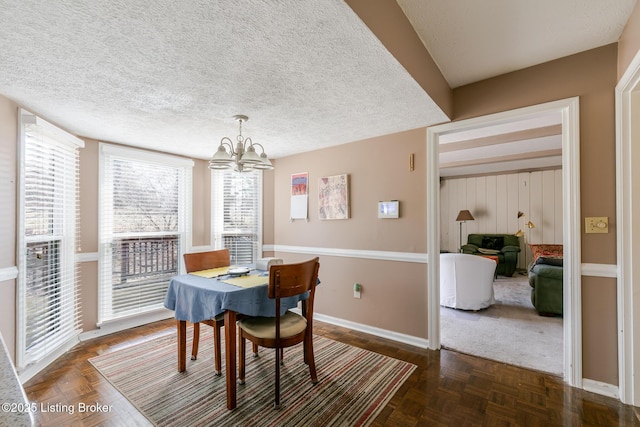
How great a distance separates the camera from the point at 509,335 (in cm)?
301

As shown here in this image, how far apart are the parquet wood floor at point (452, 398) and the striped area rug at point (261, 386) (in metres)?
0.10

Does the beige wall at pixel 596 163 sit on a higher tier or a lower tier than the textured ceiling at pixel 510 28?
lower

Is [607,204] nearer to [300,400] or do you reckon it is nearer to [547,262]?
[547,262]

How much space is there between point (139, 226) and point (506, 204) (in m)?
7.37

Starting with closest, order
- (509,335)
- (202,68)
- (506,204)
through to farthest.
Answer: (202,68), (509,335), (506,204)

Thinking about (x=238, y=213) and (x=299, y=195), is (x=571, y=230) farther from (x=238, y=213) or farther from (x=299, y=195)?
(x=238, y=213)

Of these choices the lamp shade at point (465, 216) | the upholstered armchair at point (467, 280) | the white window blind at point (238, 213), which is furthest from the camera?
the lamp shade at point (465, 216)

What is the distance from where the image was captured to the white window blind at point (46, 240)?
224 cm

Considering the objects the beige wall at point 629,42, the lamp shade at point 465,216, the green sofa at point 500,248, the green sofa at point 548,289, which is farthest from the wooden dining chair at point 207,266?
the lamp shade at point 465,216

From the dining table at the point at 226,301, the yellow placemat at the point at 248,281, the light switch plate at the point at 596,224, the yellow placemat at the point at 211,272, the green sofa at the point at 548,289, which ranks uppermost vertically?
the light switch plate at the point at 596,224

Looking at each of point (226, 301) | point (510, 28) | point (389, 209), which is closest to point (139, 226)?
point (226, 301)

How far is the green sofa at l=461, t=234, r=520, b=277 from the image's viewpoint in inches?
238

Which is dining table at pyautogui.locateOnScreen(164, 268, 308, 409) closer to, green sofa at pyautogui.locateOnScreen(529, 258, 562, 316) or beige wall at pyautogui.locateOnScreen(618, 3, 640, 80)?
beige wall at pyautogui.locateOnScreen(618, 3, 640, 80)

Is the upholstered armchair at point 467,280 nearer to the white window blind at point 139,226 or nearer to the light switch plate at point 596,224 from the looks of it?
the light switch plate at point 596,224
